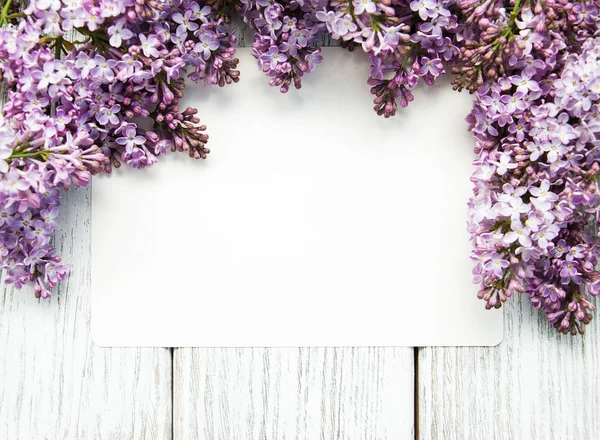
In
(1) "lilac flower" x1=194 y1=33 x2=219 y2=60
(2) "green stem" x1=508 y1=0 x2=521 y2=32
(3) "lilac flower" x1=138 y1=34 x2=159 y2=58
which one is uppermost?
(2) "green stem" x1=508 y1=0 x2=521 y2=32

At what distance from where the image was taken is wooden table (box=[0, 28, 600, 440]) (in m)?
0.96

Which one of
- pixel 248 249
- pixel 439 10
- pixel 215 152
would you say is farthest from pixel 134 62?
pixel 439 10

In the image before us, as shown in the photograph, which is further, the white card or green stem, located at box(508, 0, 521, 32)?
the white card

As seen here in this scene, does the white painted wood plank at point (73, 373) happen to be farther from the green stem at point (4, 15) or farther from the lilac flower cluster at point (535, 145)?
the lilac flower cluster at point (535, 145)

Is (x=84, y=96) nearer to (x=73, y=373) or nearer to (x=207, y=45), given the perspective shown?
(x=207, y=45)

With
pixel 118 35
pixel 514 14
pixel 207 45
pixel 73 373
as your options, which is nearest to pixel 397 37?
pixel 514 14

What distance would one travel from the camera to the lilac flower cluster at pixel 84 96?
2.63ft

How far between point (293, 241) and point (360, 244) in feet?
0.35

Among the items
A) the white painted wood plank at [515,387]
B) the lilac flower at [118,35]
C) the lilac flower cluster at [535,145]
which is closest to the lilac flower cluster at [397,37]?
the lilac flower cluster at [535,145]

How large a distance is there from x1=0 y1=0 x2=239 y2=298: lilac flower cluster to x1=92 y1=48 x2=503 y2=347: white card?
62 millimetres

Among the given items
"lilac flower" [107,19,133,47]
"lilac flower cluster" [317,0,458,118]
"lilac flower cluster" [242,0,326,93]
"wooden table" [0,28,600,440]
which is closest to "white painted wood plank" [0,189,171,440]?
"wooden table" [0,28,600,440]

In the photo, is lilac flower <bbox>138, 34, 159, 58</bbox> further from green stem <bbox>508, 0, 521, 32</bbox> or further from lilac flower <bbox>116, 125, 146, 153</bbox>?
green stem <bbox>508, 0, 521, 32</bbox>

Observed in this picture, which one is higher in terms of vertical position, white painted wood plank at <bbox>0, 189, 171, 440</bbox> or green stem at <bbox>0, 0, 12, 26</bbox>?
green stem at <bbox>0, 0, 12, 26</bbox>

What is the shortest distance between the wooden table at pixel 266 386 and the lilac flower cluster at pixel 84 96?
89mm
